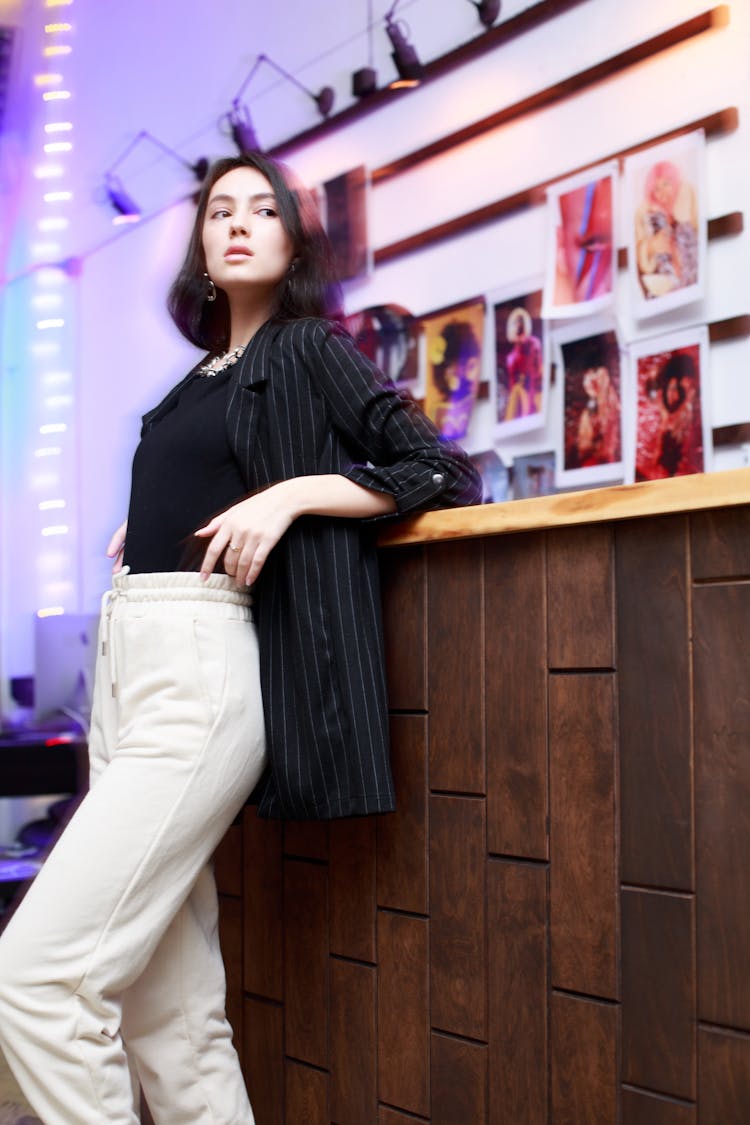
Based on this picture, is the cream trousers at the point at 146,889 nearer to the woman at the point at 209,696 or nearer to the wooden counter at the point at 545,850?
the woman at the point at 209,696

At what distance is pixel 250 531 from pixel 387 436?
0.21 metres

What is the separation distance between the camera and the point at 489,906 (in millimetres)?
1267

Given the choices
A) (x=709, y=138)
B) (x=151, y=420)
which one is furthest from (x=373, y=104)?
(x=151, y=420)

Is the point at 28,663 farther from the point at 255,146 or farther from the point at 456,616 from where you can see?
the point at 456,616

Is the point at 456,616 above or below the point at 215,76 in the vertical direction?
below

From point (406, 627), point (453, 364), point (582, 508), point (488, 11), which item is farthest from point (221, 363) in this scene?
point (488, 11)

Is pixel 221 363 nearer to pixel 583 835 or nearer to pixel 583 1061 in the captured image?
pixel 583 835

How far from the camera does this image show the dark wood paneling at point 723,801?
105 cm

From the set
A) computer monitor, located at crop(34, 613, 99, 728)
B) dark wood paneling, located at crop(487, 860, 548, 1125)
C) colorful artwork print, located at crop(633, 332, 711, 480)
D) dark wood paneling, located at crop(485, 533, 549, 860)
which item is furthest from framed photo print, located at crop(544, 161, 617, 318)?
computer monitor, located at crop(34, 613, 99, 728)

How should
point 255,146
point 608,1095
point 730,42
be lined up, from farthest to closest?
point 255,146 → point 730,42 → point 608,1095

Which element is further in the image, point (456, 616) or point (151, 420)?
point (151, 420)

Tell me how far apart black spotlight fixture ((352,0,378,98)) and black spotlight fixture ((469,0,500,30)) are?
401mm

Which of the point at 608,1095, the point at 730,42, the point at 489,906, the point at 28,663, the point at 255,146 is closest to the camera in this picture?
the point at 608,1095

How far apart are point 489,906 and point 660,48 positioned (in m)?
1.90
